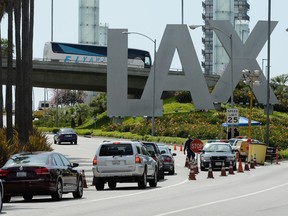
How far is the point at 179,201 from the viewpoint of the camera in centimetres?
2538

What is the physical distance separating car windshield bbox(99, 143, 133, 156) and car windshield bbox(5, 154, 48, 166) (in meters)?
5.61

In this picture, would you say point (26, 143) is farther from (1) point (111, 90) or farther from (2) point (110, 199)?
(1) point (111, 90)

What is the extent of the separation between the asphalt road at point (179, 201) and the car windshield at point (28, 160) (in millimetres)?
1038

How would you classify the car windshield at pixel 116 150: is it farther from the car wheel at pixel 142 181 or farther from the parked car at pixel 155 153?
the parked car at pixel 155 153

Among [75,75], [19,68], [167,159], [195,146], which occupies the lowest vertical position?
[167,159]

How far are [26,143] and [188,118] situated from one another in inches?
2053

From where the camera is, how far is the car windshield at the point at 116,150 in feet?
106

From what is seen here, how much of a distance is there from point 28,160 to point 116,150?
235 inches

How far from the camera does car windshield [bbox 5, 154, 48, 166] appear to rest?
1044 inches

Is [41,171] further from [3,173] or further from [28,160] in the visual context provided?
[3,173]

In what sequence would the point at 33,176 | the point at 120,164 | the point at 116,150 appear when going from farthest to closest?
the point at 116,150
the point at 120,164
the point at 33,176

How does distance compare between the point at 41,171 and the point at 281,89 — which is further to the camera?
the point at 281,89

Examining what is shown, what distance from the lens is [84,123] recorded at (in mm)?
130125

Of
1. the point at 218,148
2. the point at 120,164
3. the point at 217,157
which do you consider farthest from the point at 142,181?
the point at 218,148
